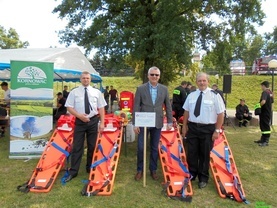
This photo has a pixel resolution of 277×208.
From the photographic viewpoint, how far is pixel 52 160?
13.1 ft

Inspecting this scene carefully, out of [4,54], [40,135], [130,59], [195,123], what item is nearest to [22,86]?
[40,135]

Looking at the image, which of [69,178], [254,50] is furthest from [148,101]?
[254,50]

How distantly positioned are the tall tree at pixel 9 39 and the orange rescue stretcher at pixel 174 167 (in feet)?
140

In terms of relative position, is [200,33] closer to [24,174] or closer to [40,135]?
[40,135]

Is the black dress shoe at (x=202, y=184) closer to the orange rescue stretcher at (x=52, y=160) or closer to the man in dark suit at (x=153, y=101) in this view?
the man in dark suit at (x=153, y=101)

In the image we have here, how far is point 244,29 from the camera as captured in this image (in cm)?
852

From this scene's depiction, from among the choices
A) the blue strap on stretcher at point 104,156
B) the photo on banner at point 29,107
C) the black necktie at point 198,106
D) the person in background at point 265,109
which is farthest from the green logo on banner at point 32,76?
the person in background at point 265,109

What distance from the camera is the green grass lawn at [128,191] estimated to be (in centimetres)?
312

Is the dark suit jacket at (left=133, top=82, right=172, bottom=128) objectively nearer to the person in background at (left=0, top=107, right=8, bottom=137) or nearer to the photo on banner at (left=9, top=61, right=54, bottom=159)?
the photo on banner at (left=9, top=61, right=54, bottom=159)

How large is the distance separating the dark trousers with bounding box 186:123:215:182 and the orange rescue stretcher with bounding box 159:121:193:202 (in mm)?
166

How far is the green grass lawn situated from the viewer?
10.2 feet

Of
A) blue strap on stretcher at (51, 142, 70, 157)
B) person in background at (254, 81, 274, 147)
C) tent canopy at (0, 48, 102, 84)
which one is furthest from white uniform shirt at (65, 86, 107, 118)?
person in background at (254, 81, 274, 147)

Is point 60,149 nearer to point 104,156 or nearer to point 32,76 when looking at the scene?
point 104,156

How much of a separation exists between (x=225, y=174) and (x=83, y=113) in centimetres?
224
